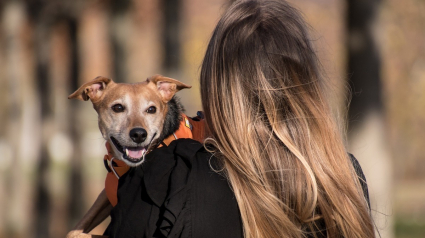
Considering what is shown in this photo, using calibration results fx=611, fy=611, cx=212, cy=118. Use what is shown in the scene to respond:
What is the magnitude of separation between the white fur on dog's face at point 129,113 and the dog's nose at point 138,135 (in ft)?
0.19

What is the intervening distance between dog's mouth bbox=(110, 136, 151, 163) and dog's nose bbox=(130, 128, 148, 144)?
47mm

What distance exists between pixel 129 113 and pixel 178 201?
152cm

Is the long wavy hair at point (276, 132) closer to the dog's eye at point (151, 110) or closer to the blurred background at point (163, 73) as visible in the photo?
the dog's eye at point (151, 110)

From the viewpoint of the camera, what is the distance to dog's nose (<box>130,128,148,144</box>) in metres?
3.54

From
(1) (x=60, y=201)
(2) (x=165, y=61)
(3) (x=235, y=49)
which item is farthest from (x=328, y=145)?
(1) (x=60, y=201)

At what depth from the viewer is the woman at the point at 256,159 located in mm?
2486

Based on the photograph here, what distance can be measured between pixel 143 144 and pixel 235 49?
3.69ft

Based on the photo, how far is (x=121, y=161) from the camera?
3.39m

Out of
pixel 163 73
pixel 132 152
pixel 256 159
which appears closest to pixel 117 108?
pixel 132 152

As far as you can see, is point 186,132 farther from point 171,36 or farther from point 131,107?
point 171,36

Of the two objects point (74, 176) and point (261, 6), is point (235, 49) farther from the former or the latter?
point (74, 176)

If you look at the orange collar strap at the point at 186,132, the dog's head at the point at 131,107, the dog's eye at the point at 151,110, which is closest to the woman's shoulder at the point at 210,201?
the orange collar strap at the point at 186,132

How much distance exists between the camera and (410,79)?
14.3 m

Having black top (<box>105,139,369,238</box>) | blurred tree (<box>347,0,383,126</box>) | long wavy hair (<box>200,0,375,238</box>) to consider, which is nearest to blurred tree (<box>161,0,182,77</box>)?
blurred tree (<box>347,0,383,126</box>)
